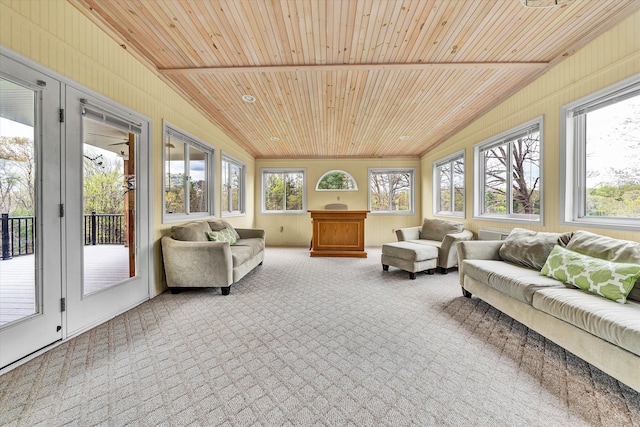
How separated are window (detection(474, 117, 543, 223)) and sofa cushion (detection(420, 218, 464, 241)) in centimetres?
41

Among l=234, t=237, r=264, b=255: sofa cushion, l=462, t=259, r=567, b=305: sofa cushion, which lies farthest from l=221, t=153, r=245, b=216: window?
l=462, t=259, r=567, b=305: sofa cushion

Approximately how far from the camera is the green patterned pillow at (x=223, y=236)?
3490mm

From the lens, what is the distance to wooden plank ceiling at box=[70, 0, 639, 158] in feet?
6.47

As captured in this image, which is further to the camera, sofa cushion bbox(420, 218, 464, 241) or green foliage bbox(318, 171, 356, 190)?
green foliage bbox(318, 171, 356, 190)

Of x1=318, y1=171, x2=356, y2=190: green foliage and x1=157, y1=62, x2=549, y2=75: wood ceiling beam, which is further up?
x1=157, y1=62, x2=549, y2=75: wood ceiling beam

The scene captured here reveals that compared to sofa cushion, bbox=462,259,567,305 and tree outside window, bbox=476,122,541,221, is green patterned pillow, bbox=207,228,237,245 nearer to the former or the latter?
sofa cushion, bbox=462,259,567,305

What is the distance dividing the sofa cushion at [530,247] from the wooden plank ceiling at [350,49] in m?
1.89

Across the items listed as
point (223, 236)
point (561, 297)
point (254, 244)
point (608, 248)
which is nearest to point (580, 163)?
point (608, 248)

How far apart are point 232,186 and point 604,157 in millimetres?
5923

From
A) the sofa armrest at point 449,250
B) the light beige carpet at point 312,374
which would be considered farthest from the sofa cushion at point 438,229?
the light beige carpet at point 312,374

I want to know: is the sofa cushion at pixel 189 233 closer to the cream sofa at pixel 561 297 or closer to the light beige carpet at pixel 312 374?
the light beige carpet at pixel 312 374

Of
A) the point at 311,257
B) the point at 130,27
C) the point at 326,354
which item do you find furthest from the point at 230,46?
the point at 311,257

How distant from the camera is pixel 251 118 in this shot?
4234 mm

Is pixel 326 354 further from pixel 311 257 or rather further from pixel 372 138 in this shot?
pixel 372 138
